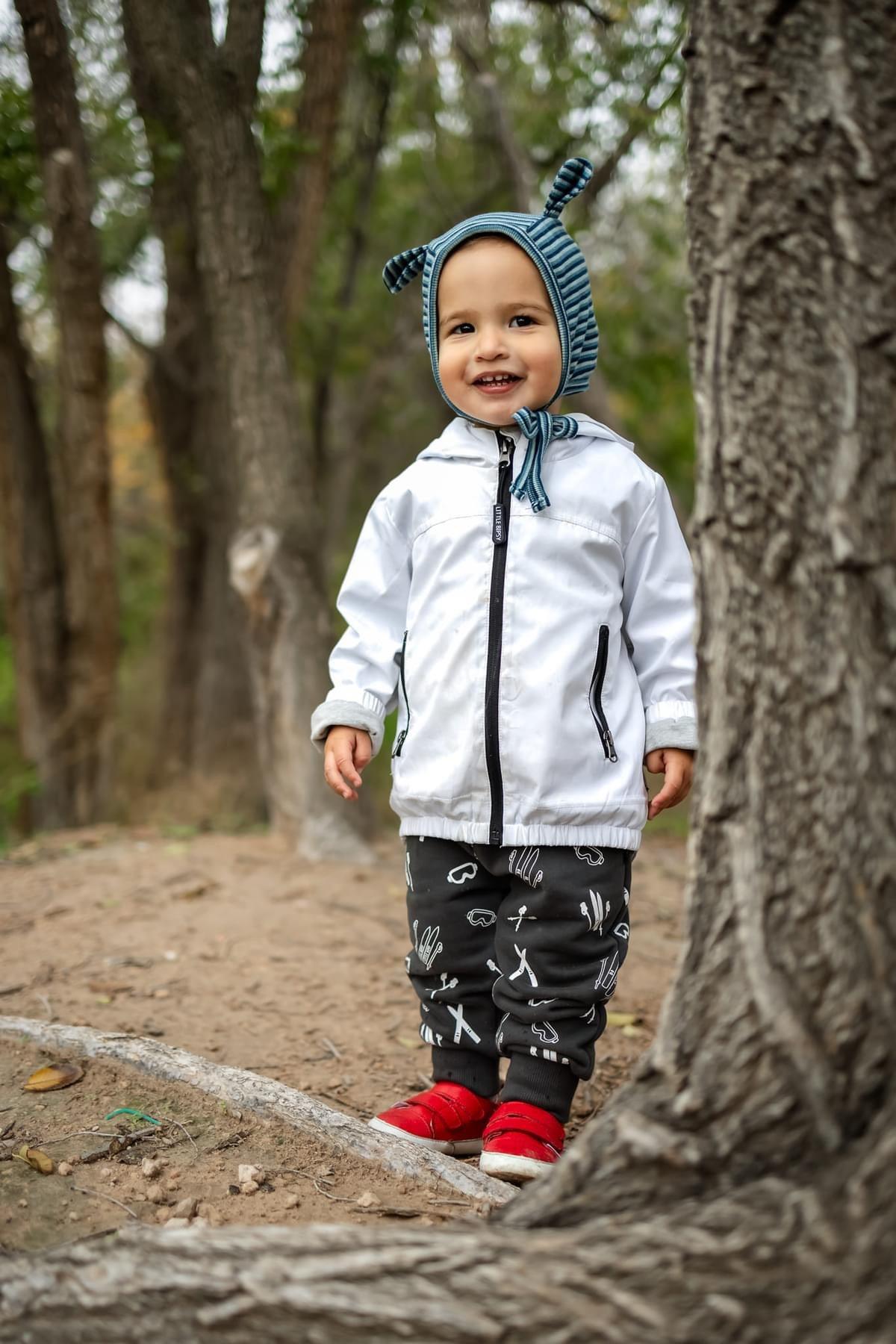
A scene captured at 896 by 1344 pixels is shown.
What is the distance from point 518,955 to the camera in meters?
2.45

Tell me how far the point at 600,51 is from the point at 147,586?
8.44 m

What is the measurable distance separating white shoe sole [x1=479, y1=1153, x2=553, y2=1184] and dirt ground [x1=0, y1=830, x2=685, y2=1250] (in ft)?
0.50

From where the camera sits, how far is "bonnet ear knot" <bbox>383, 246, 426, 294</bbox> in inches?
108

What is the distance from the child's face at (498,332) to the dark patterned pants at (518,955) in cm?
97

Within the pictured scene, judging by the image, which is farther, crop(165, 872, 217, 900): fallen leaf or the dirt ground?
crop(165, 872, 217, 900): fallen leaf

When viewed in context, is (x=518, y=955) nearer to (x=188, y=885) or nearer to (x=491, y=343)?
(x=491, y=343)

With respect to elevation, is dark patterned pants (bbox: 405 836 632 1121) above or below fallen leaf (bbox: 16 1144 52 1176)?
above

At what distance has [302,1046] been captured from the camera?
3012 millimetres

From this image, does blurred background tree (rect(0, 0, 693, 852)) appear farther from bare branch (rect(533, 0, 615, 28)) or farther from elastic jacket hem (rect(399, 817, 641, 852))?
elastic jacket hem (rect(399, 817, 641, 852))

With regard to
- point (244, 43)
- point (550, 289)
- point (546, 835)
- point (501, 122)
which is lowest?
point (546, 835)

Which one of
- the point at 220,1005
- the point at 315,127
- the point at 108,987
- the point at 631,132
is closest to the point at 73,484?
the point at 315,127

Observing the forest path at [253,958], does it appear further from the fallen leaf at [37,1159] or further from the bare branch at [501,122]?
the bare branch at [501,122]

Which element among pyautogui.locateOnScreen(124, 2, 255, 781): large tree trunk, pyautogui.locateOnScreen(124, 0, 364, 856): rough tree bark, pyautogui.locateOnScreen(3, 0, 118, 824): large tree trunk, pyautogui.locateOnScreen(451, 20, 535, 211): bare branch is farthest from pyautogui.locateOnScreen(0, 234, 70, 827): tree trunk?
pyautogui.locateOnScreen(451, 20, 535, 211): bare branch

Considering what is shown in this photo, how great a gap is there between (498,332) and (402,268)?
398 millimetres
